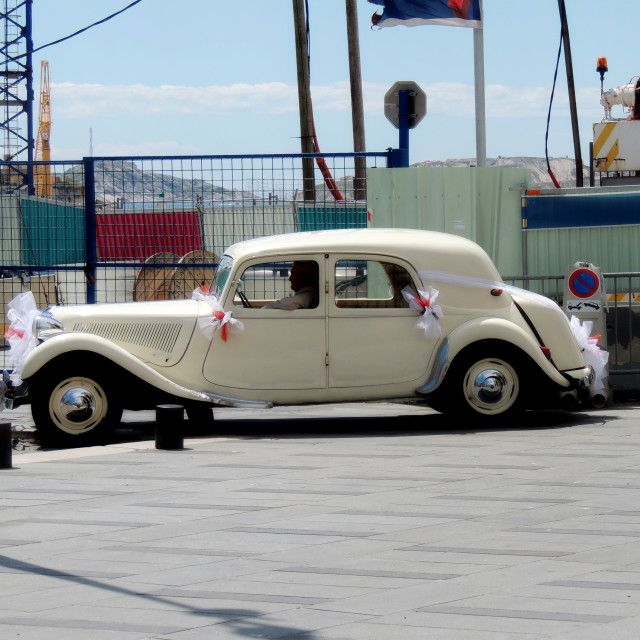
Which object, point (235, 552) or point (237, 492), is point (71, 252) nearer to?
point (237, 492)

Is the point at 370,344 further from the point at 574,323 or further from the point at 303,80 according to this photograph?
the point at 303,80

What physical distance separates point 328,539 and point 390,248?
4334 mm

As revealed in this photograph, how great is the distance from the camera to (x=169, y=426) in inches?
345

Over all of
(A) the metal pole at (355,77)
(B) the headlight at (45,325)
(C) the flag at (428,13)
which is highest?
(A) the metal pole at (355,77)

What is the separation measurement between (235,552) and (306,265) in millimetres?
4376

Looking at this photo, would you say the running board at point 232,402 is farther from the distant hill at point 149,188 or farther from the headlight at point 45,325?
the distant hill at point 149,188

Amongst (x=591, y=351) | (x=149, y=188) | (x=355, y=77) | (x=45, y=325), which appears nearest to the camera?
(x=45, y=325)

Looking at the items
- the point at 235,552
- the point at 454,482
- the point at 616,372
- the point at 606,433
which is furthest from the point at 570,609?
the point at 616,372

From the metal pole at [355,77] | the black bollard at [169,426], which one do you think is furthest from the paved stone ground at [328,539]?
the metal pole at [355,77]

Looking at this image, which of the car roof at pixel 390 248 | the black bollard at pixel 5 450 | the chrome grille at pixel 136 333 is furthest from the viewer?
the car roof at pixel 390 248

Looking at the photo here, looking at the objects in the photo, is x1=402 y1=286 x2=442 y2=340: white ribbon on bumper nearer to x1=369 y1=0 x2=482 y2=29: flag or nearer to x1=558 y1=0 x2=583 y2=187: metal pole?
x1=369 y1=0 x2=482 y2=29: flag

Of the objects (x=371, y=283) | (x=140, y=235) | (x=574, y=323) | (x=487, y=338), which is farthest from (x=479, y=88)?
(x=487, y=338)

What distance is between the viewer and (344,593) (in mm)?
4809

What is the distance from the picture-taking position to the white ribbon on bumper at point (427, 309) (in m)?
9.54
